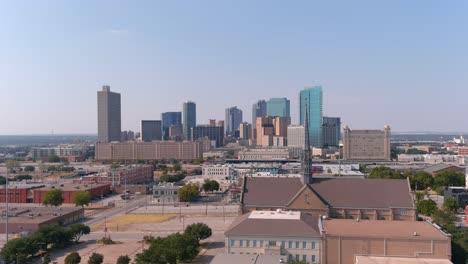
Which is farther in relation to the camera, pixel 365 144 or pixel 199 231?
pixel 365 144

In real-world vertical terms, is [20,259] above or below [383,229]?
below

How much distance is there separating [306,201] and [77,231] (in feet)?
72.6

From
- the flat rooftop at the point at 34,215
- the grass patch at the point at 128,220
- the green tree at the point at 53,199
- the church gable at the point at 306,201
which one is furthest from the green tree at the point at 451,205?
the green tree at the point at 53,199

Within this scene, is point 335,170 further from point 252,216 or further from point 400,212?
point 252,216

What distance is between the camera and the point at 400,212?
43.8m

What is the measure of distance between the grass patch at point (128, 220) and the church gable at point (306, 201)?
62.0 feet

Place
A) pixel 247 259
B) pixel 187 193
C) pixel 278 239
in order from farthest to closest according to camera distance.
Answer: pixel 187 193 → pixel 278 239 → pixel 247 259

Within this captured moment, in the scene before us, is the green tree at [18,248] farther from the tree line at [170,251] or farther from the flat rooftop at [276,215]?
the flat rooftop at [276,215]

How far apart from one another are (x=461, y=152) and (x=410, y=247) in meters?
138

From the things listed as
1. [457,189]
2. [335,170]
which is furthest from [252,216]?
[335,170]

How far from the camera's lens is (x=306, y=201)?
4416 cm

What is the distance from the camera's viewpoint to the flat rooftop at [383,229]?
33.0 meters

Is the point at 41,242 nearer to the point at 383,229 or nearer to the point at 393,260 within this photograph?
the point at 383,229

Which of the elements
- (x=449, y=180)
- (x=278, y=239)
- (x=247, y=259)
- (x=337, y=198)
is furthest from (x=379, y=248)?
(x=449, y=180)
